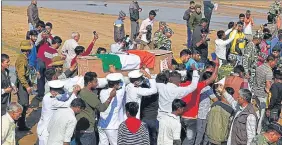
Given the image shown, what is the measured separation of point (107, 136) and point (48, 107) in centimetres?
121

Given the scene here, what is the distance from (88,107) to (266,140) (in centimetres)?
322

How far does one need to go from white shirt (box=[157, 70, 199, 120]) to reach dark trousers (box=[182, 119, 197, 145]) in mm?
556

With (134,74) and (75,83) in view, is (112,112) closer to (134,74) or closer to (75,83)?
(134,74)

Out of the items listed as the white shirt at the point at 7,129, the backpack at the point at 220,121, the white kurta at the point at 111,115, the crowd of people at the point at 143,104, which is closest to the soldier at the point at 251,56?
the crowd of people at the point at 143,104

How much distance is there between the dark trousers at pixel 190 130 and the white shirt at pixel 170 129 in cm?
151

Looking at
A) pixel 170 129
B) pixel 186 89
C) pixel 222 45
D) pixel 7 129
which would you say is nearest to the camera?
pixel 7 129

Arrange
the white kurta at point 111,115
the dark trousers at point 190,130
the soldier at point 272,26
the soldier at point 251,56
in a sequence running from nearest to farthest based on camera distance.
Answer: the white kurta at point 111,115 < the dark trousers at point 190,130 < the soldier at point 251,56 < the soldier at point 272,26

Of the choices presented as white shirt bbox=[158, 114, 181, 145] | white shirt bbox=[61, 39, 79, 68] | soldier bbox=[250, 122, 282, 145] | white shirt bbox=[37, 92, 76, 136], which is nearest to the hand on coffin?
white shirt bbox=[37, 92, 76, 136]

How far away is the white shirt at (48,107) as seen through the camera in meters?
9.90

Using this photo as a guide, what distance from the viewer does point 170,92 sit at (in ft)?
35.0

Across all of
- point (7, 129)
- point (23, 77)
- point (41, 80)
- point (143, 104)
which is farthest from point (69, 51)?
point (7, 129)

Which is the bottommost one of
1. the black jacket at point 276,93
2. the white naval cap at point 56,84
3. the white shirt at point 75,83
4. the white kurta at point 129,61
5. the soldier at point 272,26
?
the black jacket at point 276,93

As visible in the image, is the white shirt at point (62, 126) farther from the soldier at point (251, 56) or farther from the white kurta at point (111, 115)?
the soldier at point (251, 56)

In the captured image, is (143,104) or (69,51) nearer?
(143,104)
